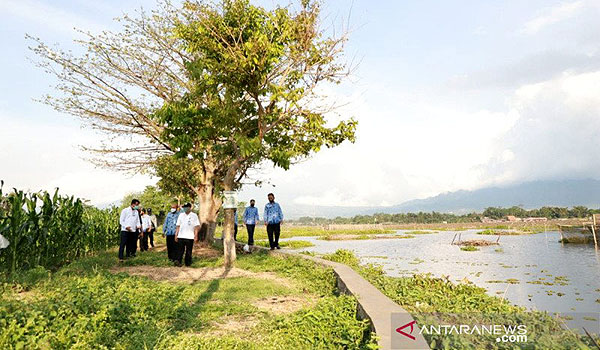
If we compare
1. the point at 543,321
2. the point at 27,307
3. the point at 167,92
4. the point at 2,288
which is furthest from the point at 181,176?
the point at 543,321

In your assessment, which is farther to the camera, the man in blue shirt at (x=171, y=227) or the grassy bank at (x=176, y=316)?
the man in blue shirt at (x=171, y=227)

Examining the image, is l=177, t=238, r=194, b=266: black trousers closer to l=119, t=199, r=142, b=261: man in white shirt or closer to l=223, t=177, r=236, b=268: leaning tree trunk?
l=223, t=177, r=236, b=268: leaning tree trunk

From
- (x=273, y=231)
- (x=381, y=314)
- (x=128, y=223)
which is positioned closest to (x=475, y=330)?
(x=381, y=314)

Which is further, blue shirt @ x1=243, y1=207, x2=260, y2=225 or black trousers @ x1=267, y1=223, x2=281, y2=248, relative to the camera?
blue shirt @ x1=243, y1=207, x2=260, y2=225

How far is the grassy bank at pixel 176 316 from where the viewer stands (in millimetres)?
3941

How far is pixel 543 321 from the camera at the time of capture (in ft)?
16.9

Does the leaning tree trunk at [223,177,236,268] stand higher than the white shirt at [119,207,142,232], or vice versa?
the white shirt at [119,207,142,232]

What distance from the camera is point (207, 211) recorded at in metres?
16.6

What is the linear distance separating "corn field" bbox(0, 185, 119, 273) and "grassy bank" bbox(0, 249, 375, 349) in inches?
46.5

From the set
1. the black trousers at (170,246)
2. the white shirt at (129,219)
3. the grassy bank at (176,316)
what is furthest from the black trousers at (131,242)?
the grassy bank at (176,316)

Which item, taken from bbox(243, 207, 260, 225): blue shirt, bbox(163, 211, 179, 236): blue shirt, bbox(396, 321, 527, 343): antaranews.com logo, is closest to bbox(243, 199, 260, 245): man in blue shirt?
bbox(243, 207, 260, 225): blue shirt

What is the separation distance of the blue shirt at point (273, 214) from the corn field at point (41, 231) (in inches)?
230

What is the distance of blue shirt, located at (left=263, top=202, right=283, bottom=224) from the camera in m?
12.8

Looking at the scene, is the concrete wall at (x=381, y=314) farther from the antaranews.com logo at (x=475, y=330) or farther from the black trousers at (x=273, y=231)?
the black trousers at (x=273, y=231)
